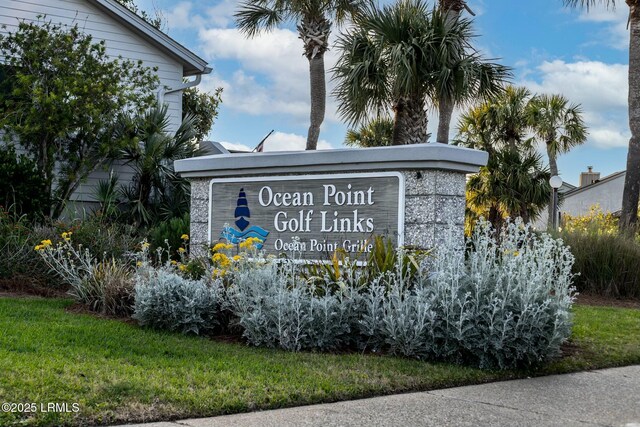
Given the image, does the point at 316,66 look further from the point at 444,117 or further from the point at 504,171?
the point at 504,171

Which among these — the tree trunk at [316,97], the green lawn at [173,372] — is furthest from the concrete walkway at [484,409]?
the tree trunk at [316,97]

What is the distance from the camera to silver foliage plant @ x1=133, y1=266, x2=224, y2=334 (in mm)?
8281

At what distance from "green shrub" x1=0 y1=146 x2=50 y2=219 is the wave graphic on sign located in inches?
245

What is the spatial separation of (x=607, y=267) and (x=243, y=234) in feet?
24.7

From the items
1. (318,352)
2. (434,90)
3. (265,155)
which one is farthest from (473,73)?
(318,352)

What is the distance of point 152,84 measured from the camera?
765 inches

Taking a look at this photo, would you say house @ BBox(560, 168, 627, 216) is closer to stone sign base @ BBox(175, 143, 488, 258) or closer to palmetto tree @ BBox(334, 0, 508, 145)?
palmetto tree @ BBox(334, 0, 508, 145)

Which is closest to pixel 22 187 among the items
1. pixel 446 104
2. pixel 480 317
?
pixel 446 104

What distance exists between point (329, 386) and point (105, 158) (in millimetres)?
13248

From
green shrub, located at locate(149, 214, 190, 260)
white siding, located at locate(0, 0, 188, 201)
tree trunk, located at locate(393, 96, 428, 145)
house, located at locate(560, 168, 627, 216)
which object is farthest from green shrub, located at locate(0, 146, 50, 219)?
house, located at locate(560, 168, 627, 216)

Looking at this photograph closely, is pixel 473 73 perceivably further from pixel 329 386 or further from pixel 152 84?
pixel 329 386

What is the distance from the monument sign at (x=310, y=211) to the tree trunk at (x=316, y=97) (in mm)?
9318

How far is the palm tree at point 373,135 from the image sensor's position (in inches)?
1190

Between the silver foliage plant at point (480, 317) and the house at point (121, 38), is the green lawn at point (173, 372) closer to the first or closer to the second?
the silver foliage plant at point (480, 317)
